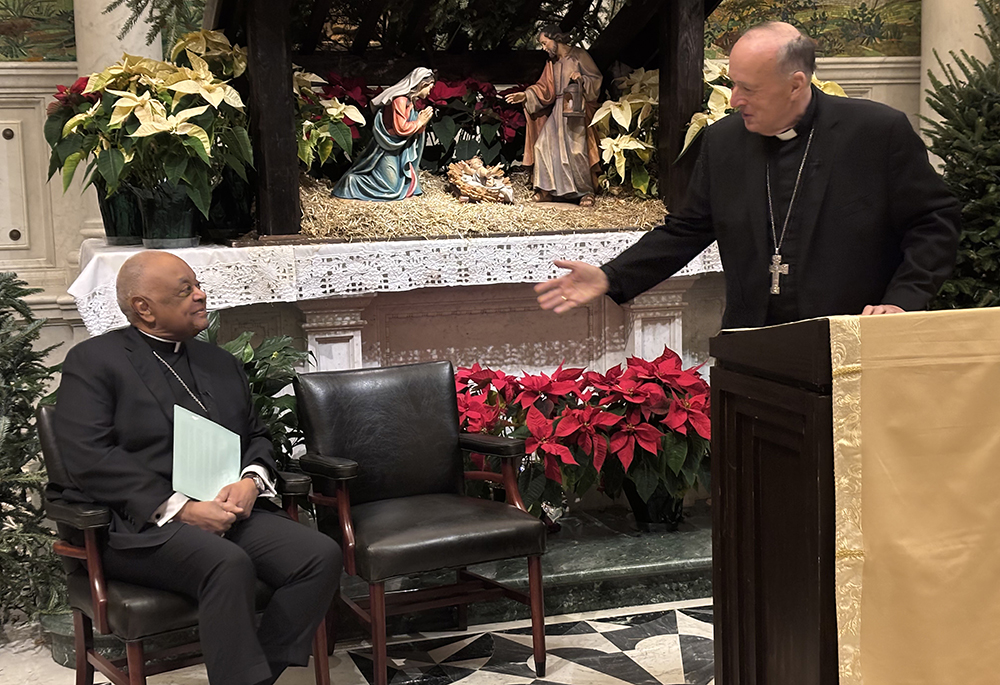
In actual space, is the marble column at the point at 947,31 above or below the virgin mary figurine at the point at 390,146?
above

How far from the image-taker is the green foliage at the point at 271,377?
384cm

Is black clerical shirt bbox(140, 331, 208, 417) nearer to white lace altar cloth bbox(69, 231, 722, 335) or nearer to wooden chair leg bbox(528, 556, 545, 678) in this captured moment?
white lace altar cloth bbox(69, 231, 722, 335)

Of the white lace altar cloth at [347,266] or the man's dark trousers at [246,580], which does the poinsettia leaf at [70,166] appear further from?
the man's dark trousers at [246,580]

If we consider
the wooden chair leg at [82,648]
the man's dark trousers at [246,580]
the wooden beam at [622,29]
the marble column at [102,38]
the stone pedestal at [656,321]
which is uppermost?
the marble column at [102,38]

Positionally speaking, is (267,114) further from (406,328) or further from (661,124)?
(661,124)

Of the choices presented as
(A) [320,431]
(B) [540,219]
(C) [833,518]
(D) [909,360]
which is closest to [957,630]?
(C) [833,518]

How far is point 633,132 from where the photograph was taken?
15.9 feet

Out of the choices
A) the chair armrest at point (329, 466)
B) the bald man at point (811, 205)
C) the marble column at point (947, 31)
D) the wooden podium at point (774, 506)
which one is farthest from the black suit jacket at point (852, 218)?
the marble column at point (947, 31)

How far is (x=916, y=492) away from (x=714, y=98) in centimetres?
297

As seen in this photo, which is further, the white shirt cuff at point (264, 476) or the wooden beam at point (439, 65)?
the wooden beam at point (439, 65)

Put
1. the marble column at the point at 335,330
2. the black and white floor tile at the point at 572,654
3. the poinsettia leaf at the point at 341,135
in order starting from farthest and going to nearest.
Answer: the poinsettia leaf at the point at 341,135 < the marble column at the point at 335,330 < the black and white floor tile at the point at 572,654

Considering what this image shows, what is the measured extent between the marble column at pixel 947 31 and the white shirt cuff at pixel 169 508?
534 cm

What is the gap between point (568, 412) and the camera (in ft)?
13.6

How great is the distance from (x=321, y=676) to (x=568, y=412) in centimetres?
140
